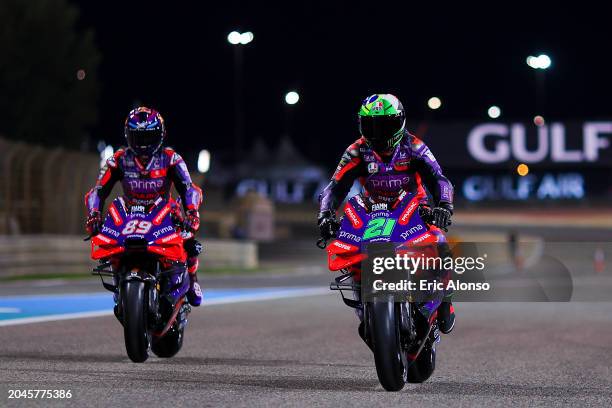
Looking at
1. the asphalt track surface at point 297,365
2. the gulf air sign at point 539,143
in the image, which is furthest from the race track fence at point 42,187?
the gulf air sign at point 539,143

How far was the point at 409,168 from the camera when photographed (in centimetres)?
877

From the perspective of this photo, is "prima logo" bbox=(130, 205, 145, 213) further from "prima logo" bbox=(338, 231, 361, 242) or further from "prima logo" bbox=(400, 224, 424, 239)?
"prima logo" bbox=(400, 224, 424, 239)

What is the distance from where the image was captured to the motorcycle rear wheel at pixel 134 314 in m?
9.35

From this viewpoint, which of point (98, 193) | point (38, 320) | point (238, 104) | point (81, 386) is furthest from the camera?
point (238, 104)

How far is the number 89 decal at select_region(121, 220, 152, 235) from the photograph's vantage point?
31.8ft

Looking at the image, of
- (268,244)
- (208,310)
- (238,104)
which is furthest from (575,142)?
(208,310)

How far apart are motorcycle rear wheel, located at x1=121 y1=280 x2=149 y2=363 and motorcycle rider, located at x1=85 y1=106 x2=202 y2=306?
0.76 metres

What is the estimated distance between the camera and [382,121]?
338 inches

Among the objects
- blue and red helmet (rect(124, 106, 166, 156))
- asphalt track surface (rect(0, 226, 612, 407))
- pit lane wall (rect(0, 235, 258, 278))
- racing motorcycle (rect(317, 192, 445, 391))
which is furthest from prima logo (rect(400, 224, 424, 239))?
pit lane wall (rect(0, 235, 258, 278))

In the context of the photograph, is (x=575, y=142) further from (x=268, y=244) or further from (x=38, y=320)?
(x=38, y=320)

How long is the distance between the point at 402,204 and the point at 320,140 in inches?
5937

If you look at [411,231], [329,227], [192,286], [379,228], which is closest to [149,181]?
[192,286]

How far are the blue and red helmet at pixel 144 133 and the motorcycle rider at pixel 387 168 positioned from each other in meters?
2.03

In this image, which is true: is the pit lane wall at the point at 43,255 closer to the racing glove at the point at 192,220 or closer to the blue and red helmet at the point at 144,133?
the blue and red helmet at the point at 144,133
